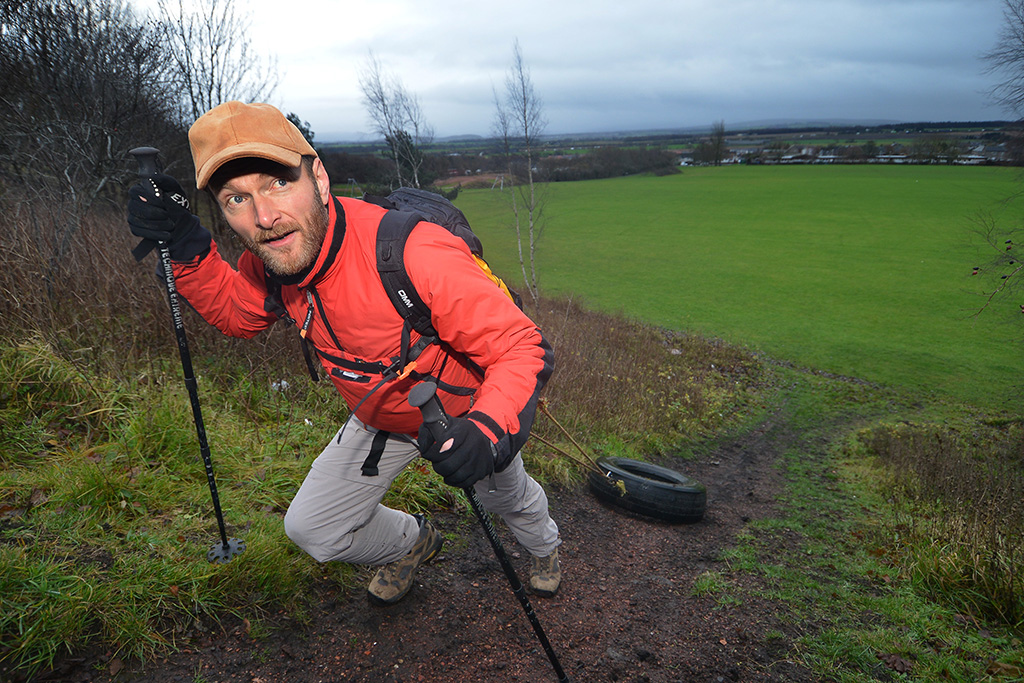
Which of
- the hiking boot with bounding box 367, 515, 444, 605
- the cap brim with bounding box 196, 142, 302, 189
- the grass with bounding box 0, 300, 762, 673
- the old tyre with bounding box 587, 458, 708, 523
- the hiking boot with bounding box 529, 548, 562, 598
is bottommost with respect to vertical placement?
the old tyre with bounding box 587, 458, 708, 523

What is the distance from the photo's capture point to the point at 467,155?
9172mm

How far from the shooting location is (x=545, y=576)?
134 inches

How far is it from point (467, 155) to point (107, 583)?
7.84m

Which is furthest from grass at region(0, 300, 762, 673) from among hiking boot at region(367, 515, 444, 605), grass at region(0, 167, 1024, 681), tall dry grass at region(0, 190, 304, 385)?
hiking boot at region(367, 515, 444, 605)

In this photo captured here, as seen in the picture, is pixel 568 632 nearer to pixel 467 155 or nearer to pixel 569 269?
pixel 467 155

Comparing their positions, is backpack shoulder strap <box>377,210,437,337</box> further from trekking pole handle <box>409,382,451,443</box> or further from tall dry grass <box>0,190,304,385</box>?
tall dry grass <box>0,190,304,385</box>

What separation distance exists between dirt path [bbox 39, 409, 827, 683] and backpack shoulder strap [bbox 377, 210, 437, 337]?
1727 millimetres

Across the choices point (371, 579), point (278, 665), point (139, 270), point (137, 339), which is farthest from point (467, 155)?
point (278, 665)

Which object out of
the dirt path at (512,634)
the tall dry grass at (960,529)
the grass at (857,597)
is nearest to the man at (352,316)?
the dirt path at (512,634)

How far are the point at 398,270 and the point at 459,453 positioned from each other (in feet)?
2.48

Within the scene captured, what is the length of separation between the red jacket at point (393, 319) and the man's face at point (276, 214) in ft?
0.22

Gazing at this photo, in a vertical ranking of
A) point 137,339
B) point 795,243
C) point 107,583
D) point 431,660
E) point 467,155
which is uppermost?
point 467,155

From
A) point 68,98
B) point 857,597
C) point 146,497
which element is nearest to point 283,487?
point 146,497

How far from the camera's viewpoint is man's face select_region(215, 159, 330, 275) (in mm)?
2154
